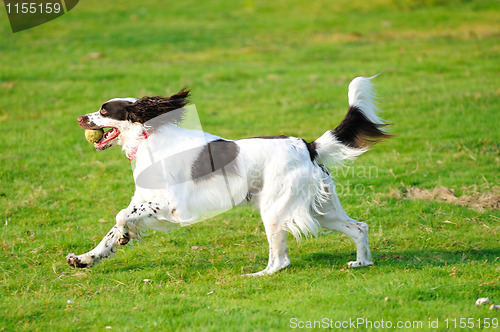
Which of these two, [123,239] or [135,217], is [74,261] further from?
[135,217]

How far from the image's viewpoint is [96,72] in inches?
617

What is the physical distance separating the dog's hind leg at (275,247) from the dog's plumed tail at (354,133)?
87cm

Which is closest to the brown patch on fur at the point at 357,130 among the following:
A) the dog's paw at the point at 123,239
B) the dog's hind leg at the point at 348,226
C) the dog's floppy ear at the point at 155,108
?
the dog's hind leg at the point at 348,226

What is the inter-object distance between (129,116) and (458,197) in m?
4.77

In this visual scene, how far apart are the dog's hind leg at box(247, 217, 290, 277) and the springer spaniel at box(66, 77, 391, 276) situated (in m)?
0.01

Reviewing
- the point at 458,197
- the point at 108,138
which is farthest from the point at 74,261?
the point at 458,197

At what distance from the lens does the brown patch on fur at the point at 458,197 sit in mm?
7770

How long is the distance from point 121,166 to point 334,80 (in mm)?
7021

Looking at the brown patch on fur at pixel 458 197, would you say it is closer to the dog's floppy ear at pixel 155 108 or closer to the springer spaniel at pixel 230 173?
the springer spaniel at pixel 230 173

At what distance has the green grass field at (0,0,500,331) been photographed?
16.8 ft

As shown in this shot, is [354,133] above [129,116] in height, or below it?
below

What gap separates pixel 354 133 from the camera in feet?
20.3

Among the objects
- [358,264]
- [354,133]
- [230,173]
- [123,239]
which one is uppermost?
[354,133]

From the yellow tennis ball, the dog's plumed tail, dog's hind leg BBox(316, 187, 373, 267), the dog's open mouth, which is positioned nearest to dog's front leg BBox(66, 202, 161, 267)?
the dog's open mouth
